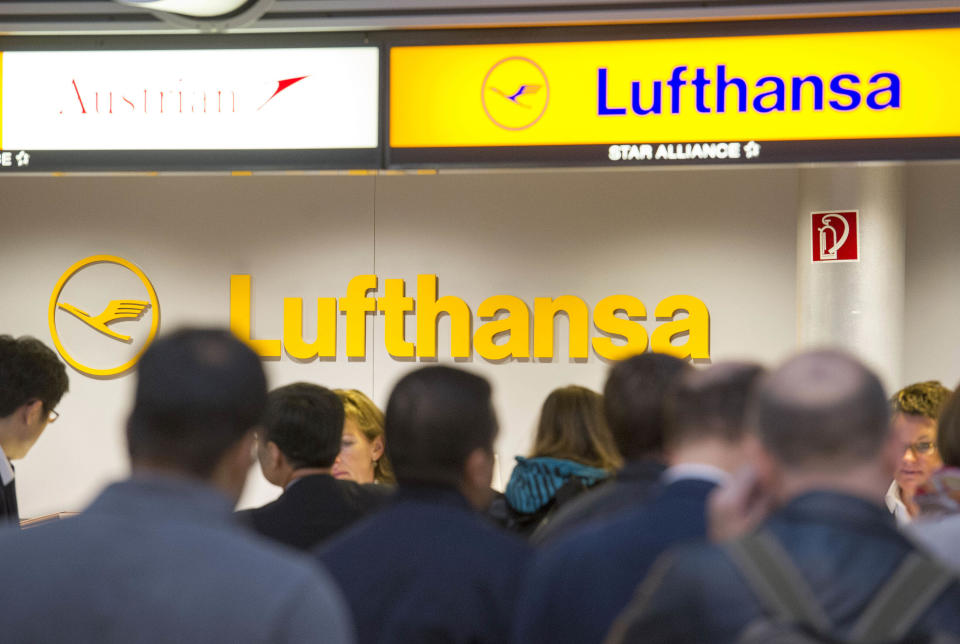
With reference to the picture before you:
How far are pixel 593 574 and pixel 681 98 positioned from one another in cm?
248

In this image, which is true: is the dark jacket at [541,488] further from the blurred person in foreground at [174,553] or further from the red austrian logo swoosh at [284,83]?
the red austrian logo swoosh at [284,83]

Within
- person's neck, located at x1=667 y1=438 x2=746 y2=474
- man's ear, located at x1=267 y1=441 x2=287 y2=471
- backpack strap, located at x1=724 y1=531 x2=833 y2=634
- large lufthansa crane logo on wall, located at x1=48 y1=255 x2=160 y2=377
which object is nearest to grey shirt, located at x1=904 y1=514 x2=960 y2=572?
person's neck, located at x1=667 y1=438 x2=746 y2=474

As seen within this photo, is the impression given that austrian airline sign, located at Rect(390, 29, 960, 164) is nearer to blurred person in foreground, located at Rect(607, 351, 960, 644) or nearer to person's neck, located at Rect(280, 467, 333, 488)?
person's neck, located at Rect(280, 467, 333, 488)

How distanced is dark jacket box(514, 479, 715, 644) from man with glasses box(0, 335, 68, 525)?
180 centimetres

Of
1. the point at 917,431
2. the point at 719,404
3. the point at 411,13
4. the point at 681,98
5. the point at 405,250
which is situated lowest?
the point at 917,431

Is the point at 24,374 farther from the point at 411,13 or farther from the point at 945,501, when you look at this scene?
the point at 945,501

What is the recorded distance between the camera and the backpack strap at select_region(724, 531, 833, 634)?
134cm

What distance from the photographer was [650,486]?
2094mm

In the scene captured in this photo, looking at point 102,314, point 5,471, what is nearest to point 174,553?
point 5,471

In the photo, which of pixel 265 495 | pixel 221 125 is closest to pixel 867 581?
pixel 221 125

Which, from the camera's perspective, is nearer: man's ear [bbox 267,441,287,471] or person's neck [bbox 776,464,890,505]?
person's neck [bbox 776,464,890,505]

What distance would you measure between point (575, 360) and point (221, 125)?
8.53 feet

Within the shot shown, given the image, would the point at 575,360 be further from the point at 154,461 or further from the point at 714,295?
the point at 154,461

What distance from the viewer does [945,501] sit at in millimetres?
2215
